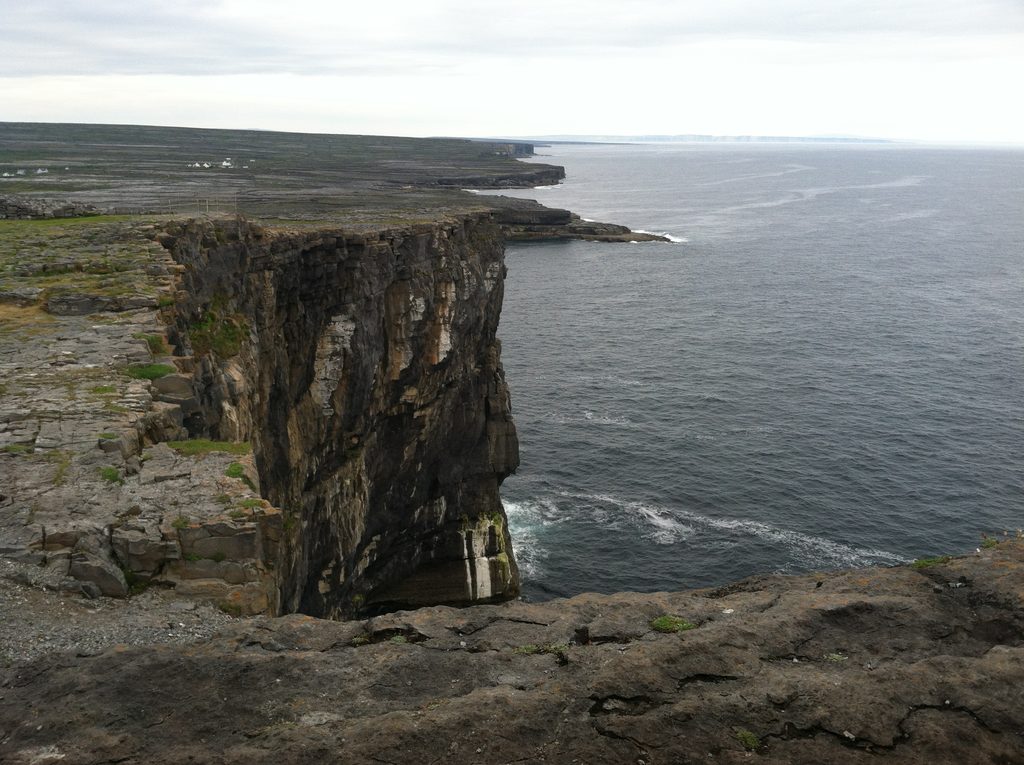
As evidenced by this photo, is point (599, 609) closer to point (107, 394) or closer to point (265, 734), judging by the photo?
point (265, 734)

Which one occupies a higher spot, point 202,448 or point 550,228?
point 550,228

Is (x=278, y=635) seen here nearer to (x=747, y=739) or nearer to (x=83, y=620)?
(x=83, y=620)

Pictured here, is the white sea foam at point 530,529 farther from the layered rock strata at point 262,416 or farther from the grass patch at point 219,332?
the grass patch at point 219,332

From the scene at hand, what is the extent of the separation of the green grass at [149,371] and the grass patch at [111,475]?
4.31 meters

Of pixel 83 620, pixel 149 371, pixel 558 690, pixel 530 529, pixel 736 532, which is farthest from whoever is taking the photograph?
pixel 530 529

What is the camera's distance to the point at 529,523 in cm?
5394

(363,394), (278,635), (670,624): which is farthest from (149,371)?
(363,394)

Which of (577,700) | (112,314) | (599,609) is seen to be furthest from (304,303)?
(577,700)

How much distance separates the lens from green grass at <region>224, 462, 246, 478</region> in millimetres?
15304

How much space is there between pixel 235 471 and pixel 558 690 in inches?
307

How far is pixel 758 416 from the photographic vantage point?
65.4m

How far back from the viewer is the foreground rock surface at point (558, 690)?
9719 mm

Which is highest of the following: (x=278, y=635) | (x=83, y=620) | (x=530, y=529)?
(x=83, y=620)

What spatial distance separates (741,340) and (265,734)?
80.0 meters
